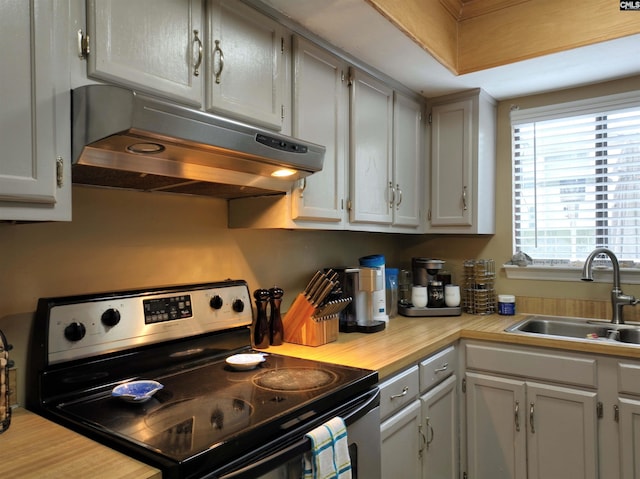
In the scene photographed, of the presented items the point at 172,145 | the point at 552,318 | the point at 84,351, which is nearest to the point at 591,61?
the point at 552,318

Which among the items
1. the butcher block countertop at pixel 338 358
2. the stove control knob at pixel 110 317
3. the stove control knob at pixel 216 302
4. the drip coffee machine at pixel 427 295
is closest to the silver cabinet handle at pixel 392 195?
the drip coffee machine at pixel 427 295

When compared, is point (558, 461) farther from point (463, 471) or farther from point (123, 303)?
point (123, 303)

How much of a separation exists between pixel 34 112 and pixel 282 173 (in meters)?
0.78

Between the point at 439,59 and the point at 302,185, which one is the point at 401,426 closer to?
the point at 302,185

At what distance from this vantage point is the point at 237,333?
5.86ft

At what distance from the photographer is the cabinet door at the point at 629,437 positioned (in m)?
1.89

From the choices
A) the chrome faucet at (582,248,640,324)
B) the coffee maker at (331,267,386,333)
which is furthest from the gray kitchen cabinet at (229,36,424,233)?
the chrome faucet at (582,248,640,324)

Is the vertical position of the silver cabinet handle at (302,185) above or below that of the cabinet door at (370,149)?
below

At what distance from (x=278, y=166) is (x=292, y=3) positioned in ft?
2.01

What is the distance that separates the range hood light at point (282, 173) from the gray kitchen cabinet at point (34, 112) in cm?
67

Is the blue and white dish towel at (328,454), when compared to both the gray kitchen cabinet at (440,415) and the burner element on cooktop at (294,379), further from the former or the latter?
the gray kitchen cabinet at (440,415)

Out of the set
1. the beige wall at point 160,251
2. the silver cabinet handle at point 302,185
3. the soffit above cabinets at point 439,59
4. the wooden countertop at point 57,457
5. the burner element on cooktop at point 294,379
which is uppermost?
the soffit above cabinets at point 439,59

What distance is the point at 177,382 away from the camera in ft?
4.74

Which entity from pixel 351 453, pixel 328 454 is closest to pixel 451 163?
pixel 351 453
